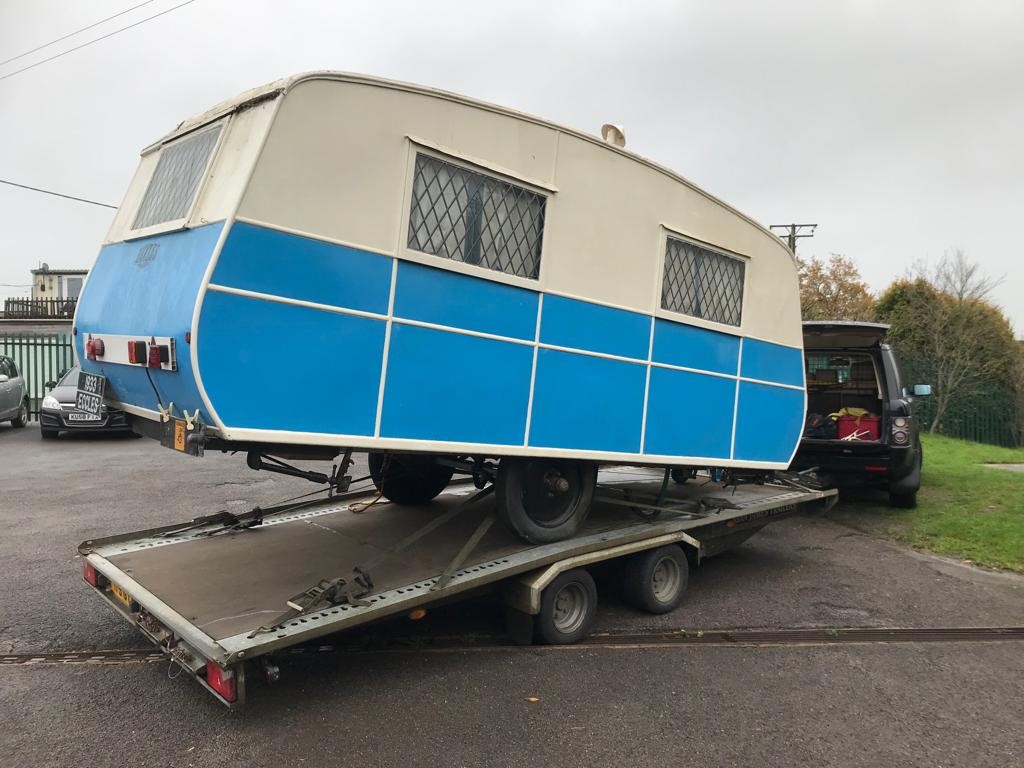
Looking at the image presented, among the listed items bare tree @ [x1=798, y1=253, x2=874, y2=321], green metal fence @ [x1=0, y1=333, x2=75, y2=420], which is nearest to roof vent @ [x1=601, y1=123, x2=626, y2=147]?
green metal fence @ [x1=0, y1=333, x2=75, y2=420]

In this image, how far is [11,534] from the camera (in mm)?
6422

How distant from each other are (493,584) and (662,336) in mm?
2096

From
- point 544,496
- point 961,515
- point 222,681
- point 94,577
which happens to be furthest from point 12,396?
point 961,515

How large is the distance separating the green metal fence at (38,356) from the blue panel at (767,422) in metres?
16.2

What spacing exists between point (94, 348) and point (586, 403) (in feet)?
9.68

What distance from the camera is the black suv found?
772 cm

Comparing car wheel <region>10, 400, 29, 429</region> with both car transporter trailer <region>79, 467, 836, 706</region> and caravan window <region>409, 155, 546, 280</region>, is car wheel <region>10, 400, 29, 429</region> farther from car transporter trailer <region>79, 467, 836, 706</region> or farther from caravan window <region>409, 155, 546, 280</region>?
caravan window <region>409, 155, 546, 280</region>

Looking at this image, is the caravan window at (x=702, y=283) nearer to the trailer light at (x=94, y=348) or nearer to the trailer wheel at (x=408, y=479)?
the trailer wheel at (x=408, y=479)

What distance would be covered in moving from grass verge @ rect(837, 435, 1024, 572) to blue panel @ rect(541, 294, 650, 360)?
14.6 ft

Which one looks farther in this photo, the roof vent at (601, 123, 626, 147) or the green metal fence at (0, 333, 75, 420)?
the green metal fence at (0, 333, 75, 420)

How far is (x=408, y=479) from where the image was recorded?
19.4 ft

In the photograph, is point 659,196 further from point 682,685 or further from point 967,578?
point 967,578

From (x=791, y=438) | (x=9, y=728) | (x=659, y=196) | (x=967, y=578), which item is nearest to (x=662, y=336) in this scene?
(x=659, y=196)

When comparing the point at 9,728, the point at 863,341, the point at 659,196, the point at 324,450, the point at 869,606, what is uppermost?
the point at 659,196
